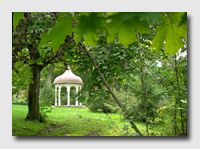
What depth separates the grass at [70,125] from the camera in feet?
7.39

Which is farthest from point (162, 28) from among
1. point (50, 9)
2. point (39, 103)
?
point (39, 103)

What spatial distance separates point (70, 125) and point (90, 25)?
2315 millimetres

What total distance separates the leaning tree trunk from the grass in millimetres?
91

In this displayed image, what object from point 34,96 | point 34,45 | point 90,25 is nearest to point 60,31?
point 90,25

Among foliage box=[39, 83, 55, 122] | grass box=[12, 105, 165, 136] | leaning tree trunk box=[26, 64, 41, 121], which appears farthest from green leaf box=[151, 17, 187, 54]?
leaning tree trunk box=[26, 64, 41, 121]

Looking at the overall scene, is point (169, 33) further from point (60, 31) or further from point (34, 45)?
point (34, 45)

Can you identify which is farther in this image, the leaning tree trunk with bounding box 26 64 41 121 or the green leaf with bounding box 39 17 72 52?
the leaning tree trunk with bounding box 26 64 41 121

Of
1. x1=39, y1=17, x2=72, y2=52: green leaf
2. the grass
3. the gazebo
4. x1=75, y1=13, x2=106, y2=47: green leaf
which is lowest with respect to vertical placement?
the grass

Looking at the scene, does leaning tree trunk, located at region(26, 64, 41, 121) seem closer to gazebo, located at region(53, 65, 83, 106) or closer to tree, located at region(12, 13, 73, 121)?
tree, located at region(12, 13, 73, 121)

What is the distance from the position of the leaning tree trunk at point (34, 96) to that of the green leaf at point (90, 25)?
2631 millimetres

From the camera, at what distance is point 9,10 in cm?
189

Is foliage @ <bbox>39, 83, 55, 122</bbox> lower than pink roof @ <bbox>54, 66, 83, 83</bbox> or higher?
lower

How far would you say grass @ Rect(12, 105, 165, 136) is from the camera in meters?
2.25

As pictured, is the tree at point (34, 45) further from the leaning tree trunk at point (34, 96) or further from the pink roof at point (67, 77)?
the pink roof at point (67, 77)
